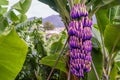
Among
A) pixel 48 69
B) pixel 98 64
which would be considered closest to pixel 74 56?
pixel 98 64

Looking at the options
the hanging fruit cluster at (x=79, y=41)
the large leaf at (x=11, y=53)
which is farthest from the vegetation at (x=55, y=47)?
the hanging fruit cluster at (x=79, y=41)

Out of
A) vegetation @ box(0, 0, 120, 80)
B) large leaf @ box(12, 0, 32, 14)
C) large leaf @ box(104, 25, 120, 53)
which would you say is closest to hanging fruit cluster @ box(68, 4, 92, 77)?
vegetation @ box(0, 0, 120, 80)

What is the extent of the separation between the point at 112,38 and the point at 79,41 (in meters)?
0.58

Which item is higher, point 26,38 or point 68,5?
point 68,5

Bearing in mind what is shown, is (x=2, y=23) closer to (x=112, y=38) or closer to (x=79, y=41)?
(x=112, y=38)

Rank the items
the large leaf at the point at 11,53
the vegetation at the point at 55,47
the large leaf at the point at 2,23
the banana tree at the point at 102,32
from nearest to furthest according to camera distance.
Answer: the large leaf at the point at 11,53 < the vegetation at the point at 55,47 < the banana tree at the point at 102,32 < the large leaf at the point at 2,23

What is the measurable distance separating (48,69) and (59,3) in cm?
81

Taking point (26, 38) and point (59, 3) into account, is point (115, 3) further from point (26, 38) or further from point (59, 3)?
point (26, 38)

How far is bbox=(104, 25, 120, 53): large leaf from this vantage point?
2061mm

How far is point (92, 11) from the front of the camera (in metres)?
2.06

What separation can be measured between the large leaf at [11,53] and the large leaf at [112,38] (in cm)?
66

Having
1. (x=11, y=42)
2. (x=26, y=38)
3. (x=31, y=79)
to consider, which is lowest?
(x=31, y=79)

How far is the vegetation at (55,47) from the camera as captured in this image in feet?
5.46

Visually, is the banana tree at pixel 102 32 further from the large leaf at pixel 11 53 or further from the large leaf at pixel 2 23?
the large leaf at pixel 2 23
